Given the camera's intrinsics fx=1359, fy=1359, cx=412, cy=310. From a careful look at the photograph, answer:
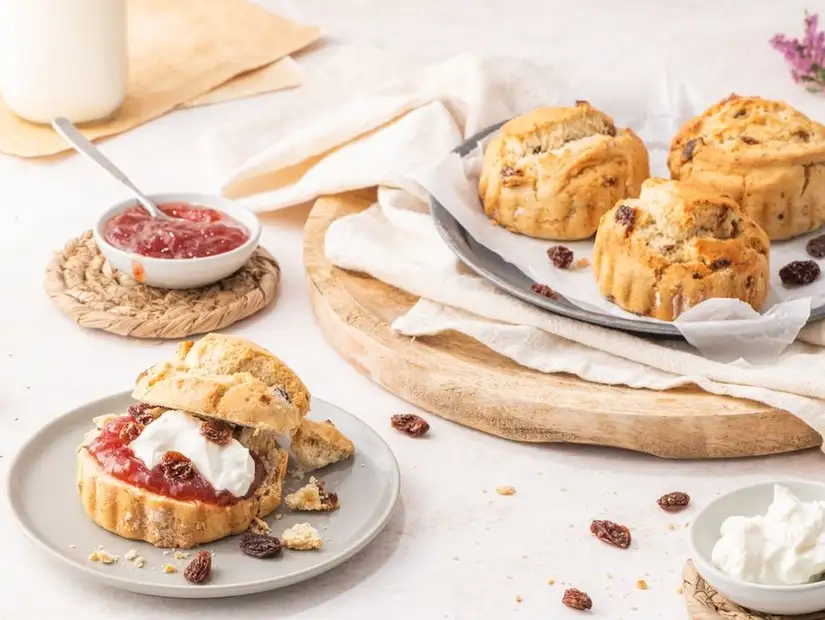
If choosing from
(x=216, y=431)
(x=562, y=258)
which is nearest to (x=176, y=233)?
(x=562, y=258)

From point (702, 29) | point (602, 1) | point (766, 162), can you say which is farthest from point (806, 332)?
point (602, 1)

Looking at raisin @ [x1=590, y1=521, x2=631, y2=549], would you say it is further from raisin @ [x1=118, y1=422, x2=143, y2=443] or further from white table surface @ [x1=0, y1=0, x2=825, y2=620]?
raisin @ [x1=118, y1=422, x2=143, y2=443]

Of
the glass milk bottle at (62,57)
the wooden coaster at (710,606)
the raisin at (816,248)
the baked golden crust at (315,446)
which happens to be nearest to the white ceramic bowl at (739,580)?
the wooden coaster at (710,606)

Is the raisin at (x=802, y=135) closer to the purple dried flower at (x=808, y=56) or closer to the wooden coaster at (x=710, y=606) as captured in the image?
the purple dried flower at (x=808, y=56)

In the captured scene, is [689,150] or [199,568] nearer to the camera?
[199,568]

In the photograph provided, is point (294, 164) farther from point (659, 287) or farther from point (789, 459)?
point (789, 459)

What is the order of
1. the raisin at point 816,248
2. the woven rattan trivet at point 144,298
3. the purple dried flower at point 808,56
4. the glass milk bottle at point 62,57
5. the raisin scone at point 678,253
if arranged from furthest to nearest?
the purple dried flower at point 808,56 → the glass milk bottle at point 62,57 → the raisin at point 816,248 → the woven rattan trivet at point 144,298 → the raisin scone at point 678,253

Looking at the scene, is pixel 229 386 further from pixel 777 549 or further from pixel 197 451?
pixel 777 549
